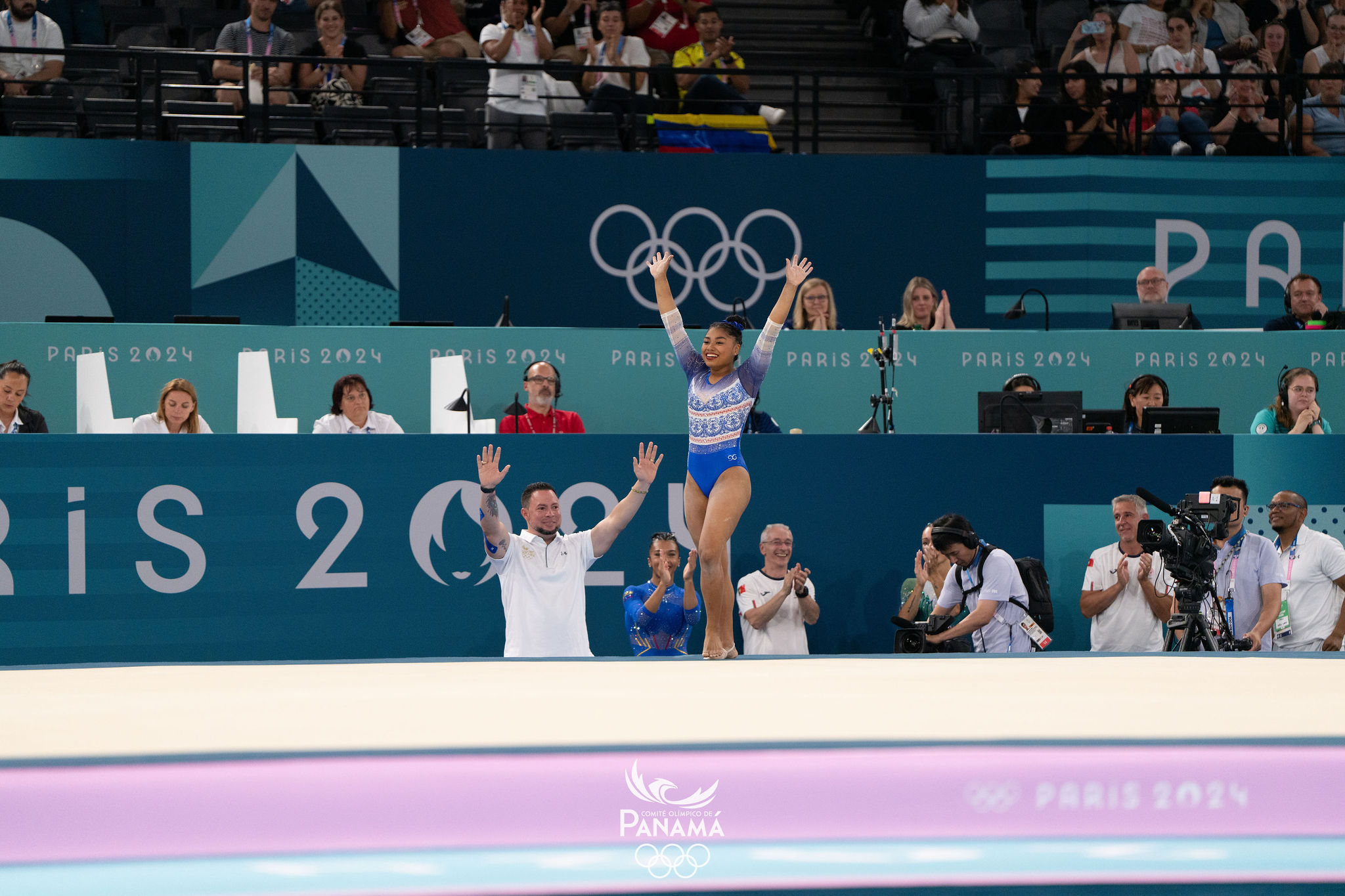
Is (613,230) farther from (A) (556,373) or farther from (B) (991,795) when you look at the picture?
(B) (991,795)

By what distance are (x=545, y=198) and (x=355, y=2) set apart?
276 cm

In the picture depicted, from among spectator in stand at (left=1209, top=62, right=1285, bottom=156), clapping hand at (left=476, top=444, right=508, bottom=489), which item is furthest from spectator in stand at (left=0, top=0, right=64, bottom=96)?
spectator in stand at (left=1209, top=62, right=1285, bottom=156)

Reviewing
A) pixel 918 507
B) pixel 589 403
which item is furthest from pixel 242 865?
pixel 589 403

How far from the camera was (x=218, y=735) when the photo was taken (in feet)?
11.9

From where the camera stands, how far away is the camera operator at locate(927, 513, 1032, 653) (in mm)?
6309

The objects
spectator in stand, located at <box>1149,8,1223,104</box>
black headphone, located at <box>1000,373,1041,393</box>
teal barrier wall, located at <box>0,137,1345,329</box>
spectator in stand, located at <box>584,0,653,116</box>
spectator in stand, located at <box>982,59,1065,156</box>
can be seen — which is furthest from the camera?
spectator in stand, located at <box>1149,8,1223,104</box>

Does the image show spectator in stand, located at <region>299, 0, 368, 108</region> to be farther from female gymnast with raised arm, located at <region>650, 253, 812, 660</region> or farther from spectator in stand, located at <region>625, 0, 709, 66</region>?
female gymnast with raised arm, located at <region>650, 253, 812, 660</region>

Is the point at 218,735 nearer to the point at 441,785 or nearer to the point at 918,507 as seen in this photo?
the point at 441,785

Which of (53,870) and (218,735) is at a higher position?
(218,735)

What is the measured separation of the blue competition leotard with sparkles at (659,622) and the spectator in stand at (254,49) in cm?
529

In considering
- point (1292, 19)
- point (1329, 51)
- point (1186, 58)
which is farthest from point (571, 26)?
point (1292, 19)

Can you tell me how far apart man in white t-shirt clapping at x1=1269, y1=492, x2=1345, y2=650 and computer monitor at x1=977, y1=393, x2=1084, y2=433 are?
123 cm

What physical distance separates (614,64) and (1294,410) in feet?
19.0

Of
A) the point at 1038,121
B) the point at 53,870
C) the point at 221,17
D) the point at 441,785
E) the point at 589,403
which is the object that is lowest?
the point at 53,870
